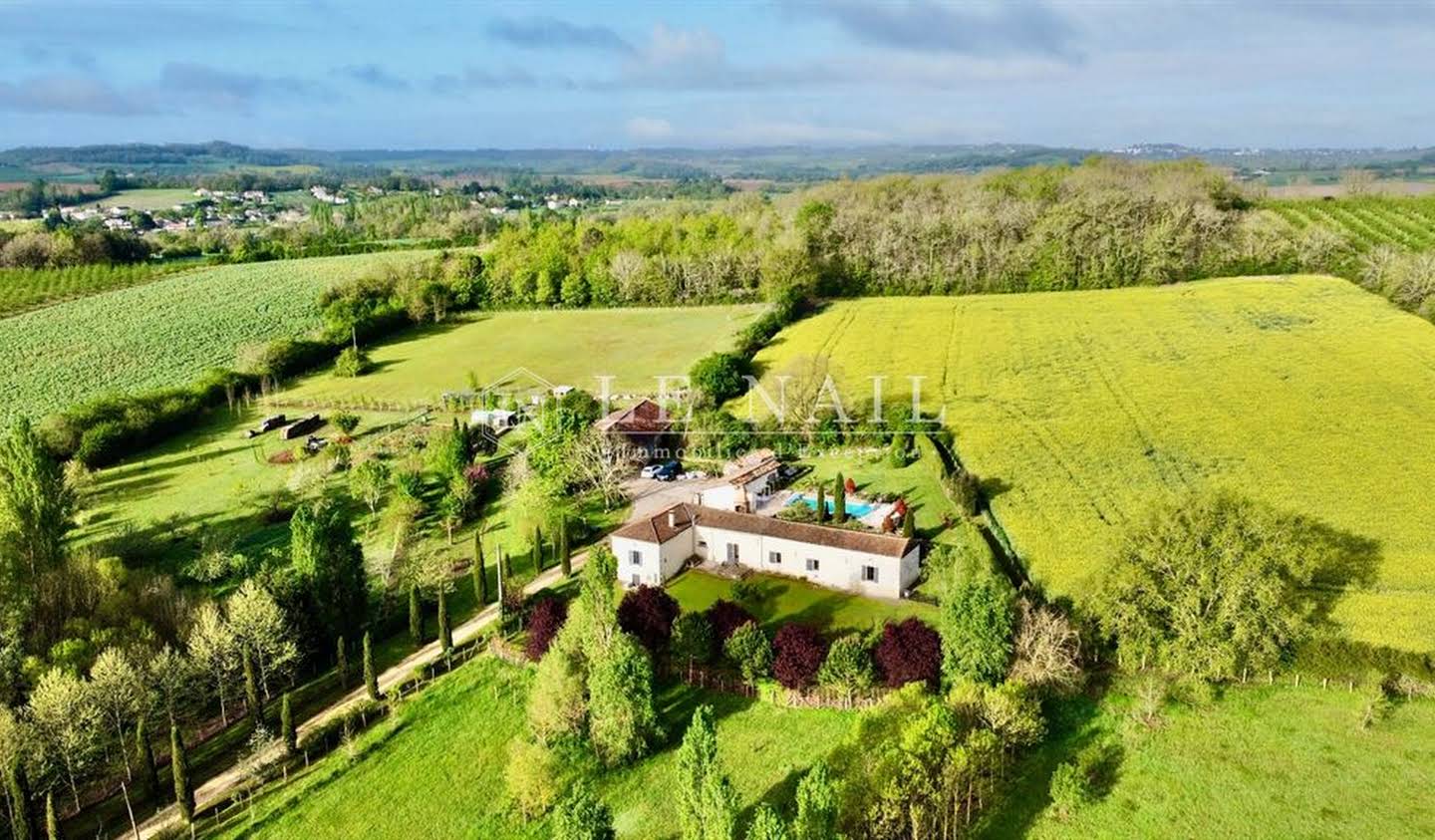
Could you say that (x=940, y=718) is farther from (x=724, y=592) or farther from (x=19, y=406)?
(x=19, y=406)

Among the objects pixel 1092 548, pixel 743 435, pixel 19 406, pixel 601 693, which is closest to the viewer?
pixel 601 693

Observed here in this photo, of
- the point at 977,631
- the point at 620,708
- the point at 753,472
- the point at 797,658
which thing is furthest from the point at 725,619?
the point at 753,472

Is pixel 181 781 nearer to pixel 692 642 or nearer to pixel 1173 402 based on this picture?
pixel 692 642

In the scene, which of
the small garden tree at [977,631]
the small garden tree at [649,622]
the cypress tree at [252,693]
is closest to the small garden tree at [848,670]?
the small garden tree at [977,631]

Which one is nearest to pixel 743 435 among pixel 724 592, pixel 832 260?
pixel 724 592

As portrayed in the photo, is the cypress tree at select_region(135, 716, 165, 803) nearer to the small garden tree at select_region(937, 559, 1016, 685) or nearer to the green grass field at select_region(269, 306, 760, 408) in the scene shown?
the small garden tree at select_region(937, 559, 1016, 685)

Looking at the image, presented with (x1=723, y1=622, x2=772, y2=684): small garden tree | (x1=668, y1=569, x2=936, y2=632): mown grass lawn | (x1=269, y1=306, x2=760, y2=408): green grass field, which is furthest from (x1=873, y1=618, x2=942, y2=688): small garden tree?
(x1=269, y1=306, x2=760, y2=408): green grass field

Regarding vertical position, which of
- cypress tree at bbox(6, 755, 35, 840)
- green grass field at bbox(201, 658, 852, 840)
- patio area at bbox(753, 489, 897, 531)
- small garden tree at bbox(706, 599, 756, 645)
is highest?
patio area at bbox(753, 489, 897, 531)
